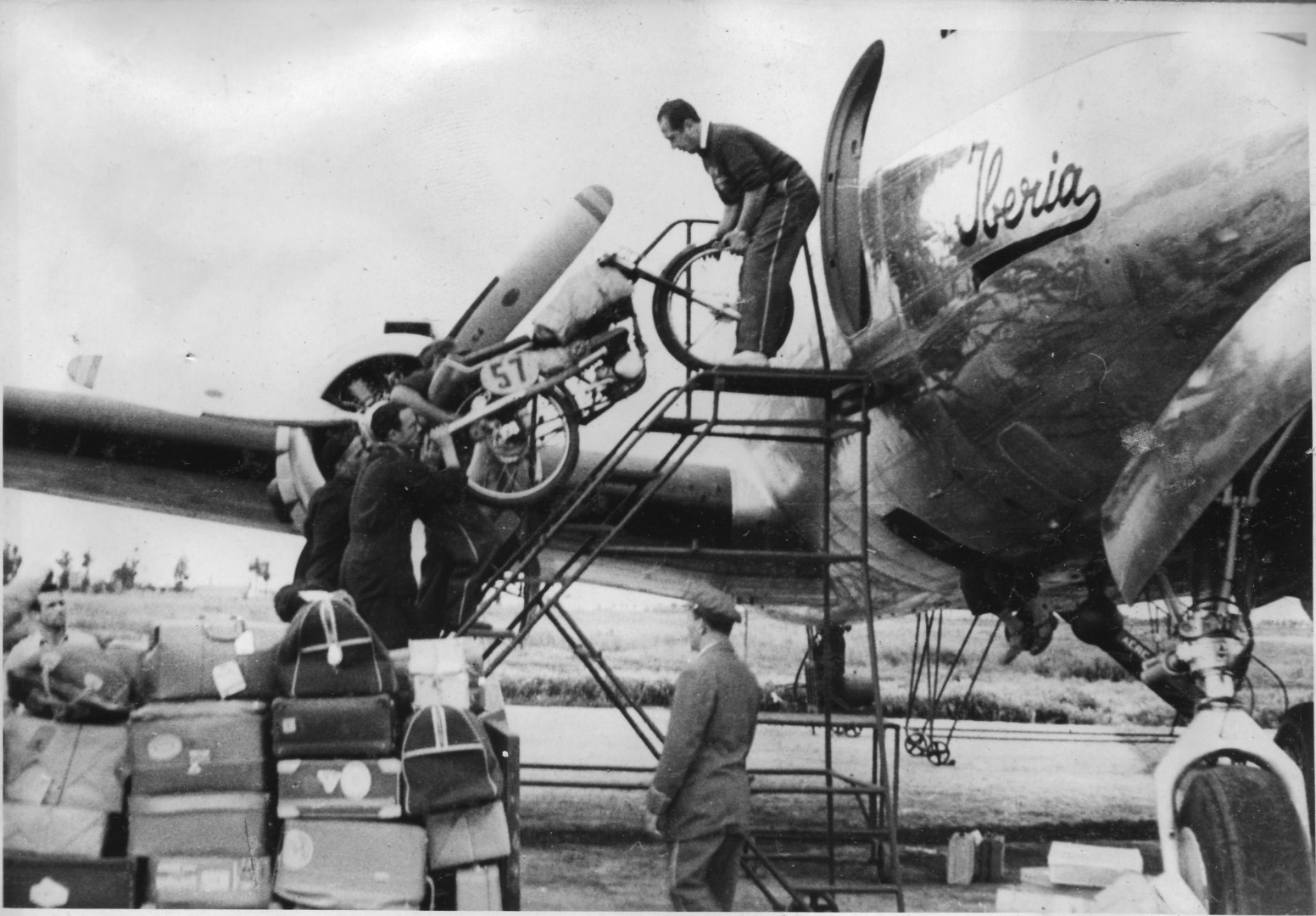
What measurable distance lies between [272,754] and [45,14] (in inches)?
137

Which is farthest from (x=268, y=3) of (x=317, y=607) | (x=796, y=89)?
(x=317, y=607)

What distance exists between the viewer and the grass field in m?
5.52

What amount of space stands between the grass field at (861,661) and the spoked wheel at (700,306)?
1440mm

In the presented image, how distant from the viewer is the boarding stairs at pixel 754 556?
207 inches

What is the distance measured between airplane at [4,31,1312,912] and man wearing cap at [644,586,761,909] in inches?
74.1

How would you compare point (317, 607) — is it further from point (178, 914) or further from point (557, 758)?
point (557, 758)

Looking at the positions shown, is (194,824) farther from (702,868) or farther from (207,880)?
(702,868)

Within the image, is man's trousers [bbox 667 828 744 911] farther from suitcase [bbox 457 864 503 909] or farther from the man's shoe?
the man's shoe

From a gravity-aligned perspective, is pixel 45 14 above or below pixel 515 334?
above

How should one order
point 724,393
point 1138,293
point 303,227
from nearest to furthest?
point 1138,293 → point 303,227 → point 724,393

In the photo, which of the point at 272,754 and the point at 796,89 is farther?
the point at 796,89

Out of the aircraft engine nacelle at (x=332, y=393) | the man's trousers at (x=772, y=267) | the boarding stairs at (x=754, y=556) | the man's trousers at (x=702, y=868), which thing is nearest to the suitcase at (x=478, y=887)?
the man's trousers at (x=702, y=868)

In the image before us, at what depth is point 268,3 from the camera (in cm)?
546

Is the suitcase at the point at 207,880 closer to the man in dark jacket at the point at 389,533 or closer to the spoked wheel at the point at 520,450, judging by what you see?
the man in dark jacket at the point at 389,533
